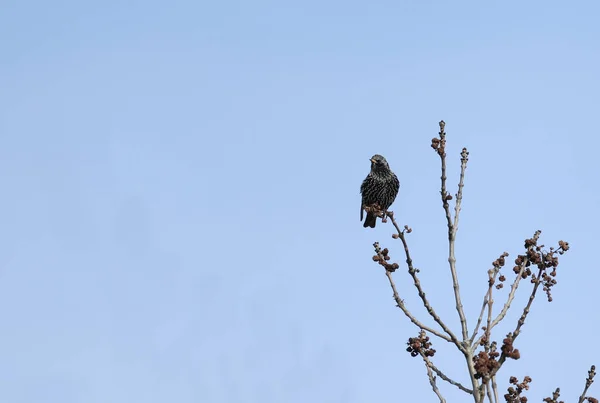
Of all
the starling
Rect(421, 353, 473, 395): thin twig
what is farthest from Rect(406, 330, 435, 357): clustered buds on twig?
the starling

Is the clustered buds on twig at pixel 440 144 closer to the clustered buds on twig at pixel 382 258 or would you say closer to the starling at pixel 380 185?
the clustered buds on twig at pixel 382 258

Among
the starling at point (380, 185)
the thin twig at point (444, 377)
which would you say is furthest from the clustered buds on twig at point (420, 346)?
the starling at point (380, 185)

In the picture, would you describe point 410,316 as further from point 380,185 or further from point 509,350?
point 380,185

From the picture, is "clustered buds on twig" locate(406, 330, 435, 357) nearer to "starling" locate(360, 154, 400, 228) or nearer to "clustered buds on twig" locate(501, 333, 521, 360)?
"clustered buds on twig" locate(501, 333, 521, 360)

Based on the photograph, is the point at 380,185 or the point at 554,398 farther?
the point at 380,185

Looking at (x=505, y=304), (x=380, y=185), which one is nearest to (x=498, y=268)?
(x=505, y=304)

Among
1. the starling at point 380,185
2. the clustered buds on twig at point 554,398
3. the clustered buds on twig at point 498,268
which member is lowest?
the clustered buds on twig at point 554,398

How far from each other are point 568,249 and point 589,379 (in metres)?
1.14

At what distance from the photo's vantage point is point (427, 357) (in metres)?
7.16

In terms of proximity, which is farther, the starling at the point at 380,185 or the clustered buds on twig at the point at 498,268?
the starling at the point at 380,185

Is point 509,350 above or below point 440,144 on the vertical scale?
below

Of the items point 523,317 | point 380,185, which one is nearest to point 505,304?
point 523,317

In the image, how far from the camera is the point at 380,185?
63.3 feet

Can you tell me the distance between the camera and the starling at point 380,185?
19.3m
